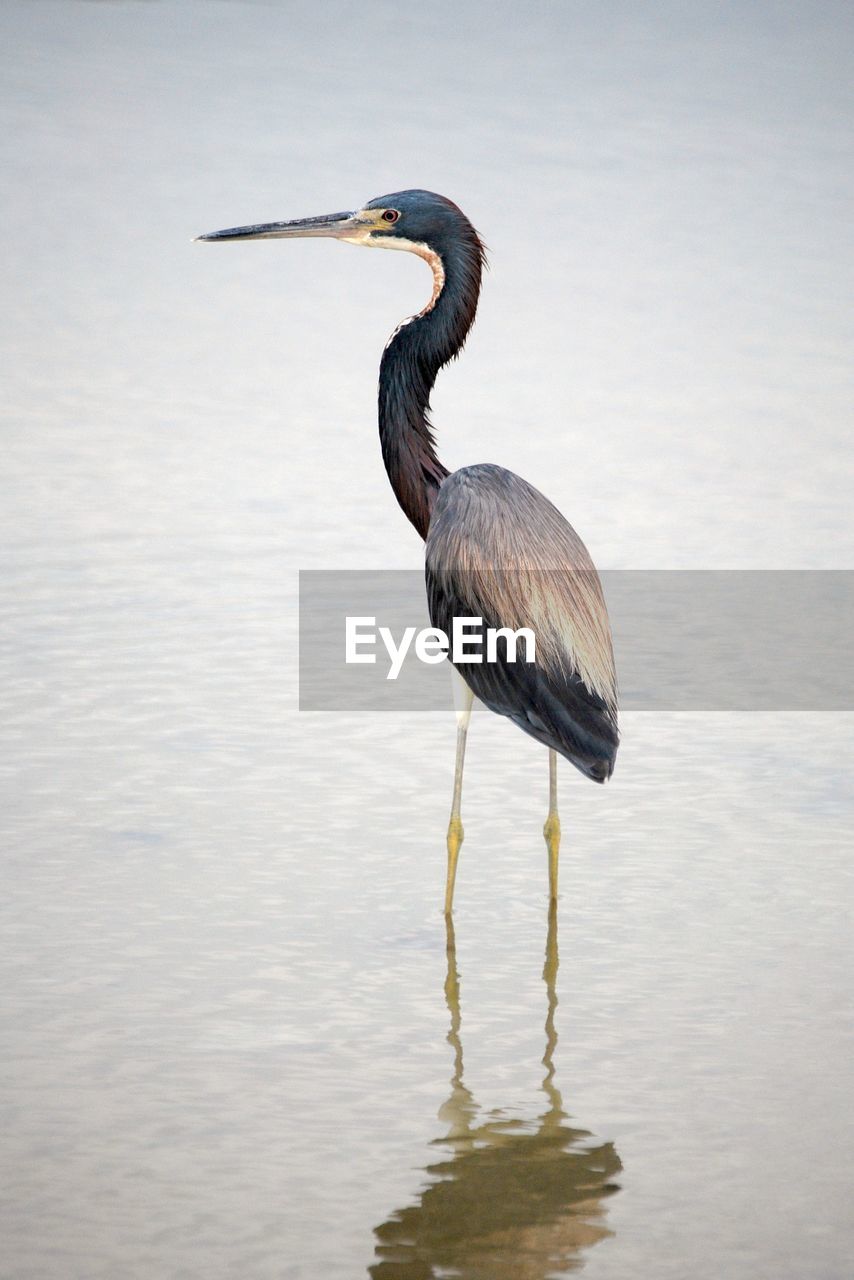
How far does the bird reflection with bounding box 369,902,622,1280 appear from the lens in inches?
162

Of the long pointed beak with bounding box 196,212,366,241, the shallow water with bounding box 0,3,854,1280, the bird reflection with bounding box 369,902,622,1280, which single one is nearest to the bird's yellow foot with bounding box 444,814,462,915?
the shallow water with bounding box 0,3,854,1280

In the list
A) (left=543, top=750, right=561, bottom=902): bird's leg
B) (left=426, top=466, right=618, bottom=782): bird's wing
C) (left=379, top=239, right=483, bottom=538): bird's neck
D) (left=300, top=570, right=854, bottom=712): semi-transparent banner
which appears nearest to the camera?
(left=426, top=466, right=618, bottom=782): bird's wing

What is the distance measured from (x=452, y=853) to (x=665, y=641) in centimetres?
285

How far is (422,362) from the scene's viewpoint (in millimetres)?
6594

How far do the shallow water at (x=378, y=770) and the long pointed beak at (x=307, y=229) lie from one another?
1625 millimetres

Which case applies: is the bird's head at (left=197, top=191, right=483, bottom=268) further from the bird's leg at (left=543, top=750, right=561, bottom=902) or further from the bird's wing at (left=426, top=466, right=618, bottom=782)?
the bird's leg at (left=543, top=750, right=561, bottom=902)

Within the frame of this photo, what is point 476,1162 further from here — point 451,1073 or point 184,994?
point 184,994

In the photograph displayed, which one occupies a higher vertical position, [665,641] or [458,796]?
[665,641]

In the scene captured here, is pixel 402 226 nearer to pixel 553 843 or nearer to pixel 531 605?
pixel 531 605

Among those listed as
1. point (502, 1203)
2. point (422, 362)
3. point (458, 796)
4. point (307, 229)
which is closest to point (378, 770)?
point (458, 796)

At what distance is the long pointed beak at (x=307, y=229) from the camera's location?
6812 millimetres

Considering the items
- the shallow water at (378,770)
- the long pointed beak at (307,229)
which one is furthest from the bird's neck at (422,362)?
the shallow water at (378,770)

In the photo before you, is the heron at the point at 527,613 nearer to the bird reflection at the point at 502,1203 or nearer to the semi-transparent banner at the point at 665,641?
the bird reflection at the point at 502,1203

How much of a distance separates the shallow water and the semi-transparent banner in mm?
159
